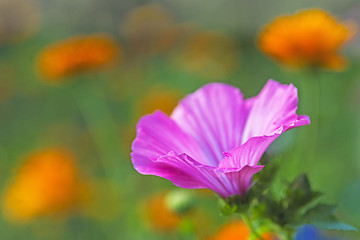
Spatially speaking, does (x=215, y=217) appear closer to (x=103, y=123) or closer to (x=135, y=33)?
(x=103, y=123)

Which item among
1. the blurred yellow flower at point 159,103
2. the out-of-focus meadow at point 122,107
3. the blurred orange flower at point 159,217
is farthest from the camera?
the blurred yellow flower at point 159,103

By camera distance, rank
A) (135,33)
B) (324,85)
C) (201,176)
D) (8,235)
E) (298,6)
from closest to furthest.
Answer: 1. (201,176)
2. (8,235)
3. (324,85)
4. (135,33)
5. (298,6)

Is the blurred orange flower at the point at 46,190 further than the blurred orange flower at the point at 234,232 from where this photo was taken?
Yes

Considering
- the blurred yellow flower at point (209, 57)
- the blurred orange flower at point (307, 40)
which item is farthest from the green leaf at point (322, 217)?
the blurred yellow flower at point (209, 57)

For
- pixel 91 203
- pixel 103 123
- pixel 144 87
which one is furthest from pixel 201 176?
pixel 144 87

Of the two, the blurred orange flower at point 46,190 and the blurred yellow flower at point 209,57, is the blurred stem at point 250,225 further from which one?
the blurred yellow flower at point 209,57

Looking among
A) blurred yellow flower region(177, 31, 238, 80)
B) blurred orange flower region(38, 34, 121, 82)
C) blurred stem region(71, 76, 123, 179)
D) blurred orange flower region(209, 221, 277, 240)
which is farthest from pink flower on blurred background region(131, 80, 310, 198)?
blurred yellow flower region(177, 31, 238, 80)
